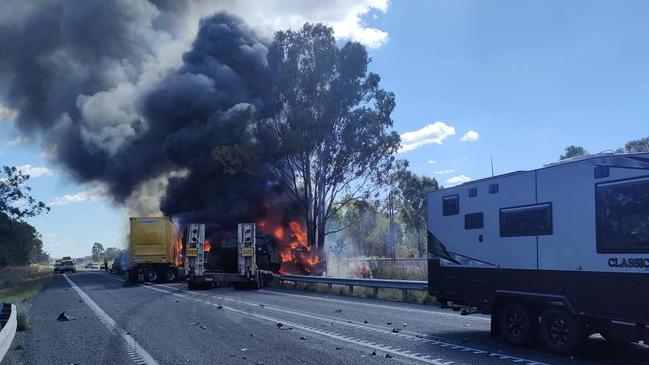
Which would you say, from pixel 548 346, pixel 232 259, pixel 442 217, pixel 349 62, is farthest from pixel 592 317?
pixel 349 62

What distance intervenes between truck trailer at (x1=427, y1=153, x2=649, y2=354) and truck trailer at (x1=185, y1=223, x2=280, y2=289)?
14447 millimetres

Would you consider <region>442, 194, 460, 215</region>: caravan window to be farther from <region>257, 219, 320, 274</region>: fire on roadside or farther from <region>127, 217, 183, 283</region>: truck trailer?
<region>257, 219, 320, 274</region>: fire on roadside

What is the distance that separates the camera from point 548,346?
26.1 ft

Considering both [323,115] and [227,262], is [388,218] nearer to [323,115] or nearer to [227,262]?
[323,115]

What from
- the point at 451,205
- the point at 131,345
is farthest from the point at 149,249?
the point at 451,205

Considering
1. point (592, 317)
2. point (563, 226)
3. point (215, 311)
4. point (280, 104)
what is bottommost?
point (215, 311)

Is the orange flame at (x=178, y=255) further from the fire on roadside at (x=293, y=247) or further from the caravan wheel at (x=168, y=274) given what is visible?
the fire on roadside at (x=293, y=247)

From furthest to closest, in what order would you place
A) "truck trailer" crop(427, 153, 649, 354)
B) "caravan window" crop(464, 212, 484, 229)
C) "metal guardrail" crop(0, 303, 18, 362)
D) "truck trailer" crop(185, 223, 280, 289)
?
"truck trailer" crop(185, 223, 280, 289) < "caravan window" crop(464, 212, 484, 229) < "truck trailer" crop(427, 153, 649, 354) < "metal guardrail" crop(0, 303, 18, 362)

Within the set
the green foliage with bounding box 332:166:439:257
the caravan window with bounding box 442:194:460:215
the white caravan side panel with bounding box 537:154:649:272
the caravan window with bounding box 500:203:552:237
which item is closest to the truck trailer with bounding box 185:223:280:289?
the green foliage with bounding box 332:166:439:257

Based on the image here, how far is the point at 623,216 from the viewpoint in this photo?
706 centimetres

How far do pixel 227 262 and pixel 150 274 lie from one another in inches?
215

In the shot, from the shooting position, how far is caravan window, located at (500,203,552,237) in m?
8.19

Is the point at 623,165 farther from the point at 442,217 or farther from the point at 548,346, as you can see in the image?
the point at 442,217

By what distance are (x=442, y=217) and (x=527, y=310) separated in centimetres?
258
